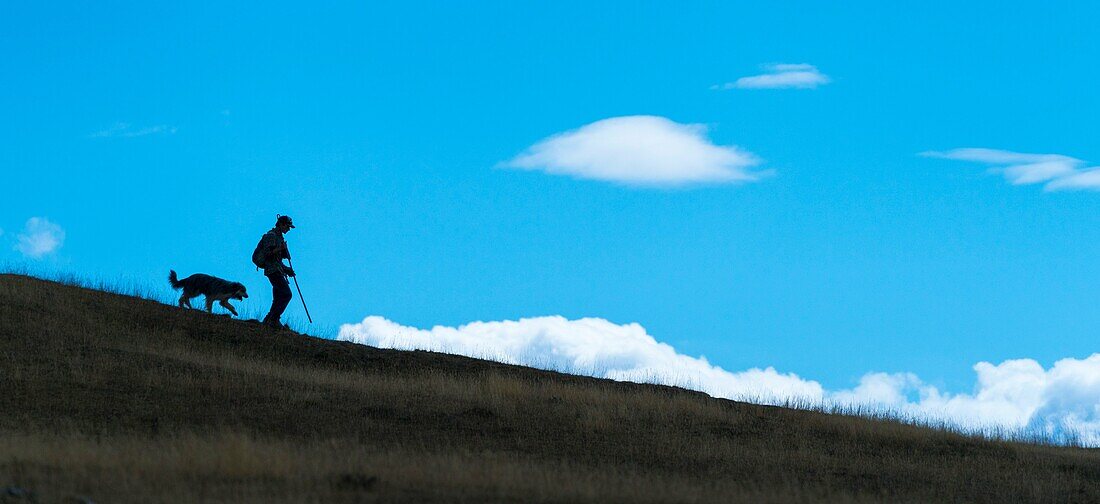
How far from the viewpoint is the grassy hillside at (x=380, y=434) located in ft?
38.9

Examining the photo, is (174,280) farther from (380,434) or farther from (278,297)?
(380,434)

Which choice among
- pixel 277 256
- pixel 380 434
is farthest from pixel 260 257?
pixel 380 434

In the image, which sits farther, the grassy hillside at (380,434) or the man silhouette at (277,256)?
the man silhouette at (277,256)

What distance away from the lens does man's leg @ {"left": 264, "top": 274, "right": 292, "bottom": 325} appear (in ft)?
77.9

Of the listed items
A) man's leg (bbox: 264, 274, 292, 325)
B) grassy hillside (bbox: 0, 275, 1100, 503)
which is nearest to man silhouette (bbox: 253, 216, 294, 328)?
man's leg (bbox: 264, 274, 292, 325)

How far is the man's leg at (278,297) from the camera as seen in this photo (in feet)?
77.9

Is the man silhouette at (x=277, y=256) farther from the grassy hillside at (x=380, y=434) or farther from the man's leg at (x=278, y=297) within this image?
the grassy hillside at (x=380, y=434)

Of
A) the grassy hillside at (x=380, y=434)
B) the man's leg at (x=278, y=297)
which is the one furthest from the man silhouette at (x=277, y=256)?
the grassy hillside at (x=380, y=434)

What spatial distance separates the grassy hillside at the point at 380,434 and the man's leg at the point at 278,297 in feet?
1.88

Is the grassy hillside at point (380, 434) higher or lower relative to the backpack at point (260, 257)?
lower

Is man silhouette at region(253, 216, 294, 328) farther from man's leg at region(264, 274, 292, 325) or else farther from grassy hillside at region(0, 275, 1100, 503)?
grassy hillside at region(0, 275, 1100, 503)

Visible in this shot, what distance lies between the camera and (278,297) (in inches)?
957

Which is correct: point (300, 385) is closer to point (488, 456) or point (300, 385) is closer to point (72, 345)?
point (72, 345)

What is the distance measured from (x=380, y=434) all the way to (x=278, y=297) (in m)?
8.77
